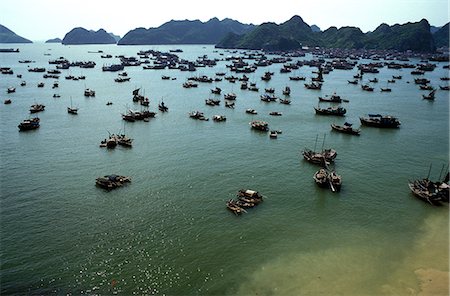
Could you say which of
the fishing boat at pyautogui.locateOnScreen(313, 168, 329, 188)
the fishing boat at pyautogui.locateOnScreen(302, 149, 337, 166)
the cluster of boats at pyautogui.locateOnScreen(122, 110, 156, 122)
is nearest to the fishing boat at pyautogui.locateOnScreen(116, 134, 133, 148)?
the cluster of boats at pyautogui.locateOnScreen(122, 110, 156, 122)

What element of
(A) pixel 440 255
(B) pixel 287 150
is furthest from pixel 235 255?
(B) pixel 287 150

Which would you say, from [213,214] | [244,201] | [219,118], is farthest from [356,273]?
[219,118]

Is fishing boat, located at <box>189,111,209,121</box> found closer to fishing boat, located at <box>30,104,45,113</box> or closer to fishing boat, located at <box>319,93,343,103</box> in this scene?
fishing boat, located at <box>30,104,45,113</box>

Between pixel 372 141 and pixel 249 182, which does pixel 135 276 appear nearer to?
pixel 249 182

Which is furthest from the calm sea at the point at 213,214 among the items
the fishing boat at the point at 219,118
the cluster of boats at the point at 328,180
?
the fishing boat at the point at 219,118

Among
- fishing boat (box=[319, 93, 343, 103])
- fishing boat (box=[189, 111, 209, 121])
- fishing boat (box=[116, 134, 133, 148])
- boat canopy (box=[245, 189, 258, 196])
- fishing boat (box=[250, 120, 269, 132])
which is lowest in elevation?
fishing boat (box=[116, 134, 133, 148])

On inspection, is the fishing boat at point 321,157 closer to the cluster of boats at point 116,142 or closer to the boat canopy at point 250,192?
the boat canopy at point 250,192

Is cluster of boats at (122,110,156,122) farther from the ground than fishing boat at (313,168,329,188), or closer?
closer
